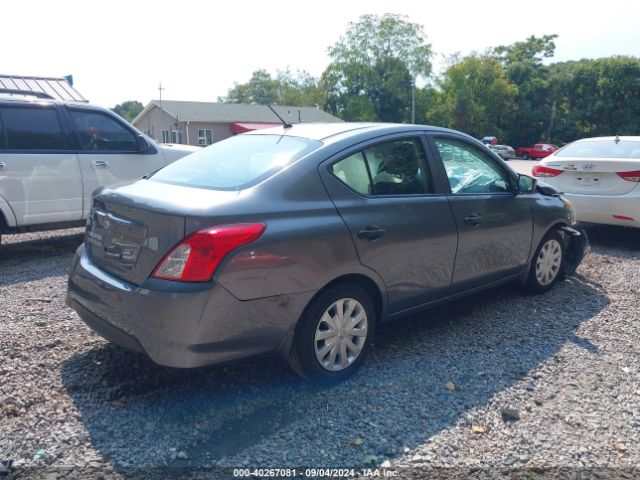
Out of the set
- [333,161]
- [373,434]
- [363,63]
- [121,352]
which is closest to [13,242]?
[121,352]

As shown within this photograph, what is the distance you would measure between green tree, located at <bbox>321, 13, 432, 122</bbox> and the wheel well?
187ft

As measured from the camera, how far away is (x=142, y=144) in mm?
7230

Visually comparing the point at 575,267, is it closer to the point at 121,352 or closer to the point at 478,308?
the point at 478,308

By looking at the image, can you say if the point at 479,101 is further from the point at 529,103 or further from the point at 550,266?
the point at 550,266

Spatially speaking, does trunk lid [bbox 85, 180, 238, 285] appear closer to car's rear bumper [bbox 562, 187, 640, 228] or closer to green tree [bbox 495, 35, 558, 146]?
car's rear bumper [bbox 562, 187, 640, 228]

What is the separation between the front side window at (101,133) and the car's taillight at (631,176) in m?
6.28

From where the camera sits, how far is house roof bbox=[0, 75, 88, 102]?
8.84 metres

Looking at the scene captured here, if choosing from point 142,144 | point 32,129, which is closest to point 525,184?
point 142,144

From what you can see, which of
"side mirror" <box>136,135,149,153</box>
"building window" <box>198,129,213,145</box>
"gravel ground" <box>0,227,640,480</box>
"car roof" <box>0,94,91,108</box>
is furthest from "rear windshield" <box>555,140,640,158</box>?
"building window" <box>198,129,213,145</box>

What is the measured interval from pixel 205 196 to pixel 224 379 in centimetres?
123

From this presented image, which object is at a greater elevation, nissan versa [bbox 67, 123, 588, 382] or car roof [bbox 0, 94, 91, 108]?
car roof [bbox 0, 94, 91, 108]

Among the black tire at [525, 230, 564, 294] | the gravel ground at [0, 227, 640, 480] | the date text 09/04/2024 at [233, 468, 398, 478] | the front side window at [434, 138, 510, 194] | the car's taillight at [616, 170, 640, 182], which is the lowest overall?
the date text 09/04/2024 at [233, 468, 398, 478]

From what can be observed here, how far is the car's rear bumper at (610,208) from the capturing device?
6.75 m

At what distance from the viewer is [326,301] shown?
3318 mm
